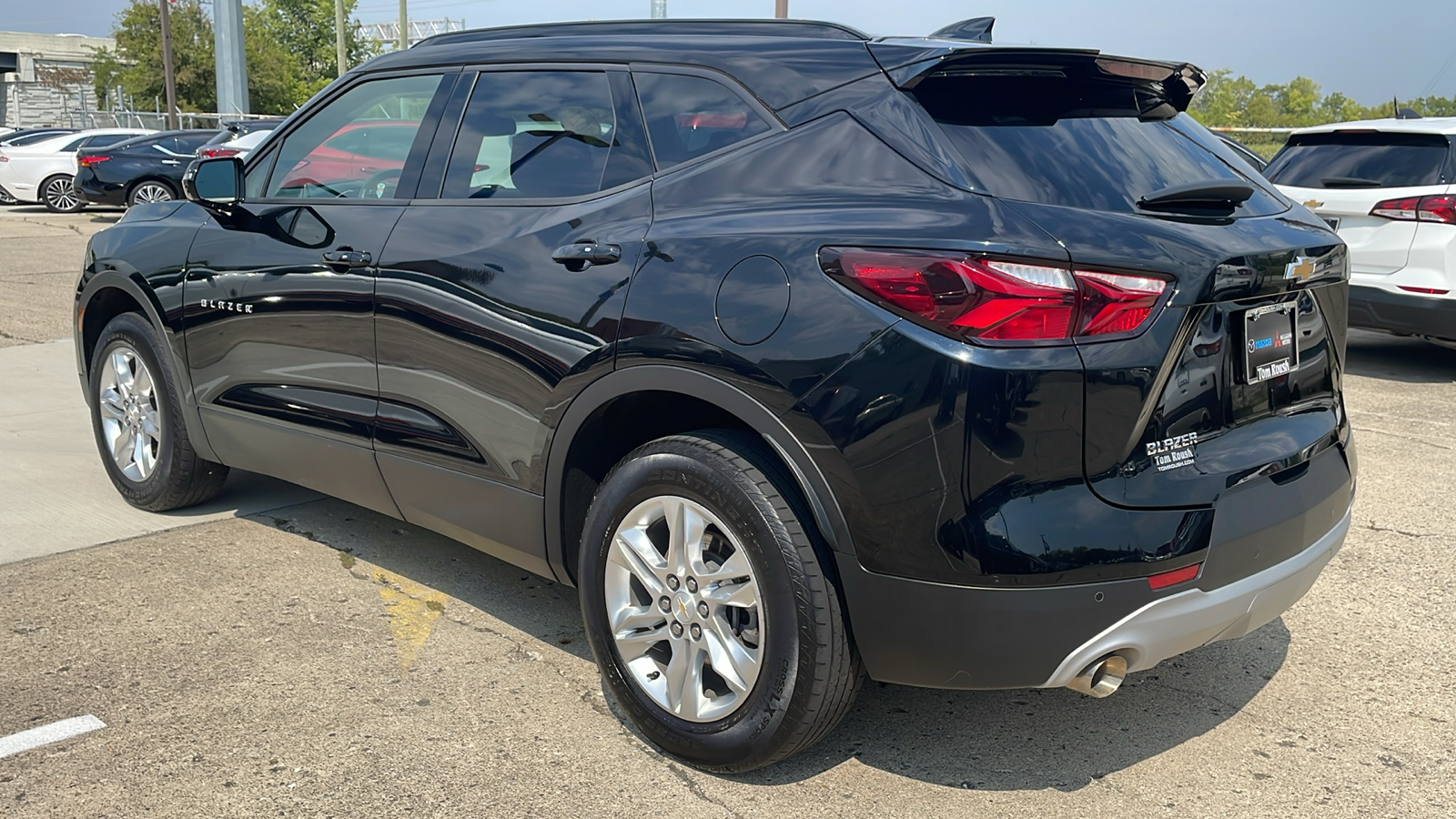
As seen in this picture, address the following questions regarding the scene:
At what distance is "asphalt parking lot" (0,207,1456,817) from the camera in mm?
2885

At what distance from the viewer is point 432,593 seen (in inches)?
163

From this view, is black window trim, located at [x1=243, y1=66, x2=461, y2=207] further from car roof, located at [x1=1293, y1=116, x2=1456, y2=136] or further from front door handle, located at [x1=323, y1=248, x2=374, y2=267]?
car roof, located at [x1=1293, y1=116, x2=1456, y2=136]

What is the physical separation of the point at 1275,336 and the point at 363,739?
2431 millimetres

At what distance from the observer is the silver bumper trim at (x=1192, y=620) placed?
256cm

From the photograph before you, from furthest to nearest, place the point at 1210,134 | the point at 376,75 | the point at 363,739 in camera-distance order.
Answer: the point at 376,75
the point at 1210,134
the point at 363,739

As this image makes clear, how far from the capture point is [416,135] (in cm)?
383

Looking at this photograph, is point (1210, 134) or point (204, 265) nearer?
point (1210, 134)

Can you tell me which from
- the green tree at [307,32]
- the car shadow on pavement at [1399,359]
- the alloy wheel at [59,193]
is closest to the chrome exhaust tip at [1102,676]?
the car shadow on pavement at [1399,359]

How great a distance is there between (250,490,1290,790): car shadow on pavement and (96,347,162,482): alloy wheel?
1498 millimetres

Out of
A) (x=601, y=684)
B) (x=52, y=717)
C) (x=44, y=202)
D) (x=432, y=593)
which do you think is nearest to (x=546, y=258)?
(x=601, y=684)

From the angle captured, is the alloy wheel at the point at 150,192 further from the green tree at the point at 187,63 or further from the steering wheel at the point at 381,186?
the green tree at the point at 187,63

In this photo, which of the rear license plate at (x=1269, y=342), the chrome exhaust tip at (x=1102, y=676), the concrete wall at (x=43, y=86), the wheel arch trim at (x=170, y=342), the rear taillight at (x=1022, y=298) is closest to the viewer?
the rear taillight at (x=1022, y=298)

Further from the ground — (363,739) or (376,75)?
(376,75)

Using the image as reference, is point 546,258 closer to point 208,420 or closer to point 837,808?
point 837,808
